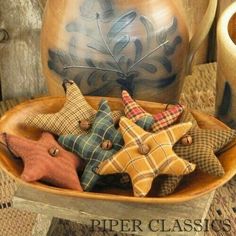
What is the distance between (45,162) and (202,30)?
0.28 metres

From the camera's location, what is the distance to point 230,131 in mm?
554

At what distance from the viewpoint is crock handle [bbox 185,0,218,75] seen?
65 cm

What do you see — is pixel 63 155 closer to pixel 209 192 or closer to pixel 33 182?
pixel 33 182

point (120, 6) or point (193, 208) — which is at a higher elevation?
point (120, 6)

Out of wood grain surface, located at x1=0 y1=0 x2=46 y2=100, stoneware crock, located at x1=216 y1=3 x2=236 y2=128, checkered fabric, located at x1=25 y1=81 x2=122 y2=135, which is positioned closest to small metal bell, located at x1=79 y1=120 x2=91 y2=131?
checkered fabric, located at x1=25 y1=81 x2=122 y2=135

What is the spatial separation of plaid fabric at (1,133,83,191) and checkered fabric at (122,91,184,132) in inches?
3.0

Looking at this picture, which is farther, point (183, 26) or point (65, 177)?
point (183, 26)

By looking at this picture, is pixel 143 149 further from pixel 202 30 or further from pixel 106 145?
pixel 202 30

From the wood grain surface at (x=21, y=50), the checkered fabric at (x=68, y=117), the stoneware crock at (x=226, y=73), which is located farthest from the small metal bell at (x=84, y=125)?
the wood grain surface at (x=21, y=50)

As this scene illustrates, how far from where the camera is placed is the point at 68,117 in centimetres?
58

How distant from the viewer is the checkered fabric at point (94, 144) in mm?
530

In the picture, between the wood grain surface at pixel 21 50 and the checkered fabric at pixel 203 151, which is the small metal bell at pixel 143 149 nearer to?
the checkered fabric at pixel 203 151

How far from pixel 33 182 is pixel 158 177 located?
0.14 meters

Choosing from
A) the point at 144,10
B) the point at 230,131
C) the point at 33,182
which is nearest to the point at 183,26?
the point at 144,10
